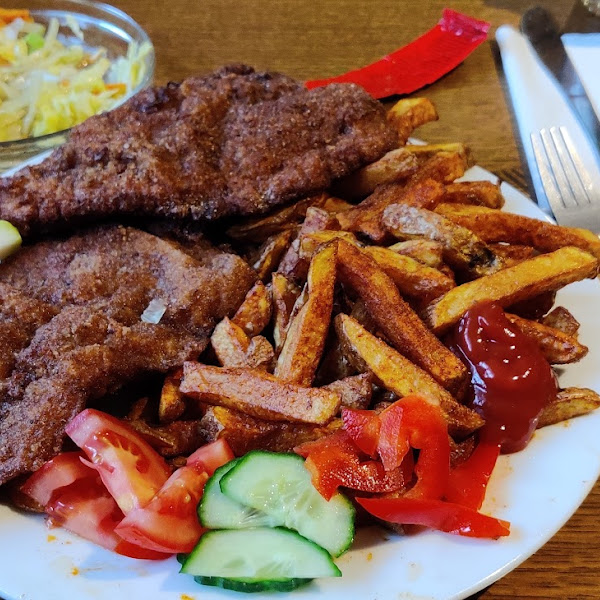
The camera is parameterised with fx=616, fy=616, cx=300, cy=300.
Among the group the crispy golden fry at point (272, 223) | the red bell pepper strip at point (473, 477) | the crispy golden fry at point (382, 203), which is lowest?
the red bell pepper strip at point (473, 477)

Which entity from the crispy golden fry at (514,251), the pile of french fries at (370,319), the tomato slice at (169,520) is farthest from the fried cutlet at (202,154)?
the tomato slice at (169,520)

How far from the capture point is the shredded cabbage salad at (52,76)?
12.0ft

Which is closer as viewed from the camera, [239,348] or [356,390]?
[356,390]

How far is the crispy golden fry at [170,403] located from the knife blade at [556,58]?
280 centimetres

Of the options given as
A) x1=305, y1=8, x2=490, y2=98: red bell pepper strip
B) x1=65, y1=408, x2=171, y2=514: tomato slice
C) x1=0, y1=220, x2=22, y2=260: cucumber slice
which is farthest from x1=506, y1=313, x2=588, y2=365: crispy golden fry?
x1=305, y1=8, x2=490, y2=98: red bell pepper strip

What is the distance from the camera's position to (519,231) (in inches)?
87.8

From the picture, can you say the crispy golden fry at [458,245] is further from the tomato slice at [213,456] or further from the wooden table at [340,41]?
the wooden table at [340,41]

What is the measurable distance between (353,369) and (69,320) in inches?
35.8

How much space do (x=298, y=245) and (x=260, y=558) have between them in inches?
40.3

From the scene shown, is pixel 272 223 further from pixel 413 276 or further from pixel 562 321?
pixel 562 321

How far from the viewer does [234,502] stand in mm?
1533

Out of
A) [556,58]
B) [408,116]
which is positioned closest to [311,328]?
[408,116]

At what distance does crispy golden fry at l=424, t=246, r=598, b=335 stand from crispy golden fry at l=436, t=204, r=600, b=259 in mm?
247

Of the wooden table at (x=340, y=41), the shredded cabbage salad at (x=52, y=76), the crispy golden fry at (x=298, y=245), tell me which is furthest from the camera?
the wooden table at (x=340, y=41)
